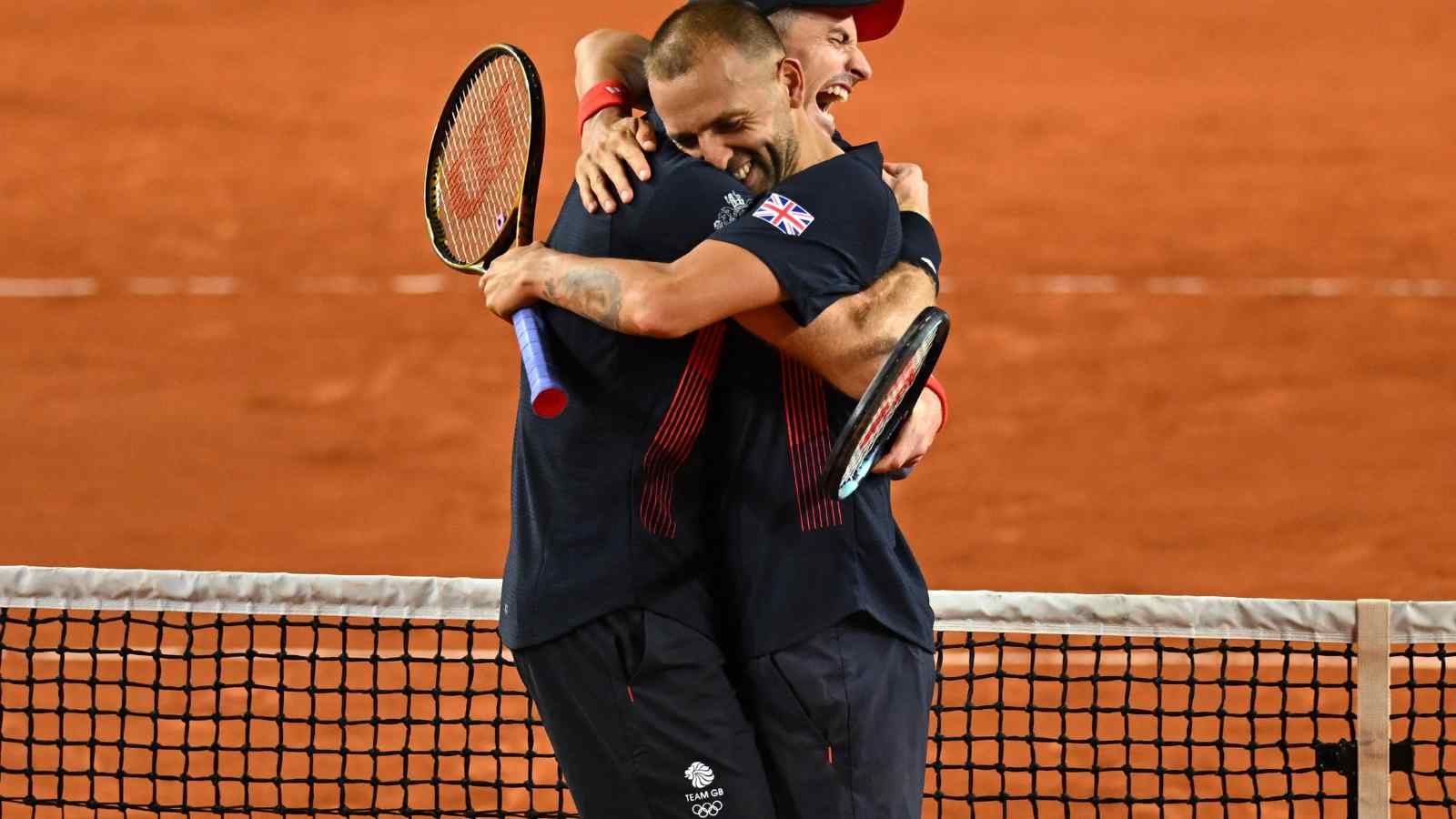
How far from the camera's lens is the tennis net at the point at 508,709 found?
4.63 m

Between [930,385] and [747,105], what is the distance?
760 mm

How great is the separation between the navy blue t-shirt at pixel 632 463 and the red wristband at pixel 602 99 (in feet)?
2.19

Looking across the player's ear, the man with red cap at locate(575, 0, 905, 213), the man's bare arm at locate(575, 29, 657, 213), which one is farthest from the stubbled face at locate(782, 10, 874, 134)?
the man's bare arm at locate(575, 29, 657, 213)

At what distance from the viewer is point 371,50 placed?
629 inches

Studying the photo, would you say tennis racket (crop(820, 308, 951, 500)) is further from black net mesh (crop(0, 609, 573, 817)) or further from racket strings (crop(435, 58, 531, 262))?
black net mesh (crop(0, 609, 573, 817))

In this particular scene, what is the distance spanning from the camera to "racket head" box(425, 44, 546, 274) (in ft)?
12.3

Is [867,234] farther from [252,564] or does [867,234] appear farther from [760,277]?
[252,564]

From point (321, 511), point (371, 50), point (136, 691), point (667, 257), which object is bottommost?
point (136, 691)

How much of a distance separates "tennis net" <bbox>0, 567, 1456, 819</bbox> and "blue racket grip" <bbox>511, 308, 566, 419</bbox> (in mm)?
1668

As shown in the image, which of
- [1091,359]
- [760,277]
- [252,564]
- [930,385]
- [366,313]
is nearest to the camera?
[760,277]

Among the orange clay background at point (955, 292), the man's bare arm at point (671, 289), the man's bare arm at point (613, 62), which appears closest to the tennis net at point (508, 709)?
the orange clay background at point (955, 292)

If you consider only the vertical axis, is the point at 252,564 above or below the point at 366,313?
below

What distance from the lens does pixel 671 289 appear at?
109 inches

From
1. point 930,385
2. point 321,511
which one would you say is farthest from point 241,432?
point 930,385
